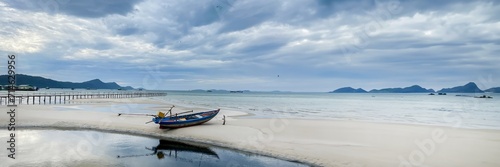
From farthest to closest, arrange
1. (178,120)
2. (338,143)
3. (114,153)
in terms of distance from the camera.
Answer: (178,120)
(338,143)
(114,153)

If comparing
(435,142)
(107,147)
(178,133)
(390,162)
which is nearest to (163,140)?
(178,133)

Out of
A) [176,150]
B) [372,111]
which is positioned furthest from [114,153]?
[372,111]

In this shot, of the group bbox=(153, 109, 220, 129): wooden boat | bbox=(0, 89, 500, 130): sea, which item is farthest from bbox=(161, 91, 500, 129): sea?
bbox=(153, 109, 220, 129): wooden boat

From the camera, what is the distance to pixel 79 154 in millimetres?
14672

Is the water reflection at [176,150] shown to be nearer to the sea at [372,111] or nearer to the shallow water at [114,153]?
the shallow water at [114,153]

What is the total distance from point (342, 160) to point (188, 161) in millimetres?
7286

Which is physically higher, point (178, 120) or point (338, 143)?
point (178, 120)

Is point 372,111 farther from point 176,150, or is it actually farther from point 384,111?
point 176,150

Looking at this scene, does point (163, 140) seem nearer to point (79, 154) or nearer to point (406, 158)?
point (79, 154)

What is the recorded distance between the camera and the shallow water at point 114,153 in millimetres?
13484

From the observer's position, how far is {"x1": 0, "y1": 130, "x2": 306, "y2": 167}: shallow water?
13484mm

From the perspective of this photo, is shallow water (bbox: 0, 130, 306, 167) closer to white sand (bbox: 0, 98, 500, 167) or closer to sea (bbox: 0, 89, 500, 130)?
white sand (bbox: 0, 98, 500, 167)

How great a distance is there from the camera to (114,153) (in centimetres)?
1519

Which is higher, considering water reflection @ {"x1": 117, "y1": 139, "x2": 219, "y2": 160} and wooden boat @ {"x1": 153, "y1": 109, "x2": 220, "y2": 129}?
wooden boat @ {"x1": 153, "y1": 109, "x2": 220, "y2": 129}
